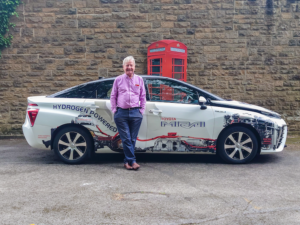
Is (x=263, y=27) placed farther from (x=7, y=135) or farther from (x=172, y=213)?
(x=7, y=135)

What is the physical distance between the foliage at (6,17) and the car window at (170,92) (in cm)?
533

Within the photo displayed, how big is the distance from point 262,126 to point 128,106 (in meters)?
2.38

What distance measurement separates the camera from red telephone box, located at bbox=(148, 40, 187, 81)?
27.6ft

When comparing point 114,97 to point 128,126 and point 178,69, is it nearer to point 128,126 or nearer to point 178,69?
point 128,126

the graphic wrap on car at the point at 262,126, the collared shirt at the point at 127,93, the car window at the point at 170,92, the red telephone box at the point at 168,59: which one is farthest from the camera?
the red telephone box at the point at 168,59

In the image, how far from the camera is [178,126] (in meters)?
5.79

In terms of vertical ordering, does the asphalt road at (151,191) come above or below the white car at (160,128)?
below

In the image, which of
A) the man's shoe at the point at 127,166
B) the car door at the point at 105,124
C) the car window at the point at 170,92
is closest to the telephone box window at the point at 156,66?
the car window at the point at 170,92

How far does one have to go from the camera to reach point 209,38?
9.34 metres

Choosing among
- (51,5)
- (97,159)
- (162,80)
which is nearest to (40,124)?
(97,159)

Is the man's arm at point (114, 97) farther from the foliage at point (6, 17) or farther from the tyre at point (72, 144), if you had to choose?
the foliage at point (6, 17)

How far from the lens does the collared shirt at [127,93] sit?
5.36 metres

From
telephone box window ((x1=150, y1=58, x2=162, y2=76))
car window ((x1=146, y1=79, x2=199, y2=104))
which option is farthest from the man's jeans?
telephone box window ((x1=150, y1=58, x2=162, y2=76))

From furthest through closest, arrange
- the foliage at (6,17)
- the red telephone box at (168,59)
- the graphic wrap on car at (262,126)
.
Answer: the foliage at (6,17) → the red telephone box at (168,59) → the graphic wrap on car at (262,126)
